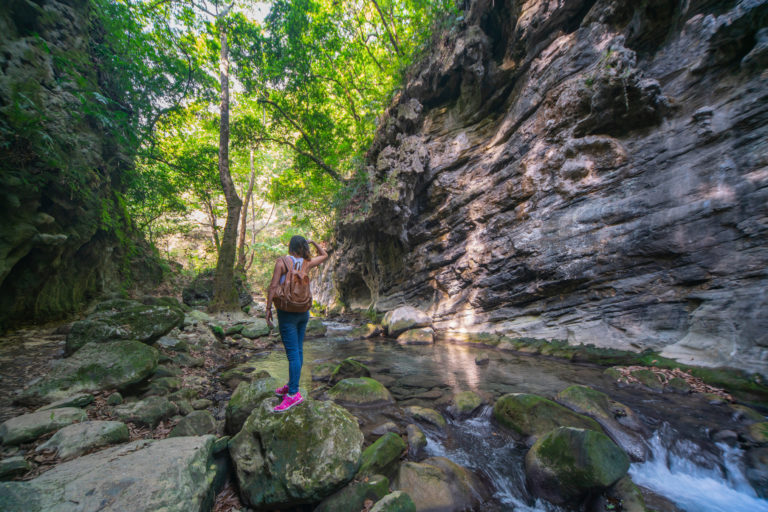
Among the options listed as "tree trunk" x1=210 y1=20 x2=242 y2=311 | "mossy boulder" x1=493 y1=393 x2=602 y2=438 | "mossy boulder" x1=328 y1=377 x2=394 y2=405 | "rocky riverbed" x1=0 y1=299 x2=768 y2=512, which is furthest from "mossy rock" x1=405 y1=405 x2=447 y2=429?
"tree trunk" x1=210 y1=20 x2=242 y2=311

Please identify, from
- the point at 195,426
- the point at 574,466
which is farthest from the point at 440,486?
the point at 195,426

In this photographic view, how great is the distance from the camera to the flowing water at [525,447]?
305 centimetres

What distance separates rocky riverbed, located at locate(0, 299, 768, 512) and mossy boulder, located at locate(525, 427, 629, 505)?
1cm

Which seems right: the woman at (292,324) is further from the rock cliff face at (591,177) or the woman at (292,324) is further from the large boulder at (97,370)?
the rock cliff face at (591,177)

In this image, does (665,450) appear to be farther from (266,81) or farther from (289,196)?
(289,196)

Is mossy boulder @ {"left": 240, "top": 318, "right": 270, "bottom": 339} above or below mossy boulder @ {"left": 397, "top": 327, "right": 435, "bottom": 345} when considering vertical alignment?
above

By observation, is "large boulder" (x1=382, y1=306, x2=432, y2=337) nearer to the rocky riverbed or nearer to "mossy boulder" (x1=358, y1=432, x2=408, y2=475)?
the rocky riverbed

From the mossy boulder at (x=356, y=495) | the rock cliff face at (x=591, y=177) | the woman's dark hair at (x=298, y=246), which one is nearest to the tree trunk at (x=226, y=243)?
the rock cliff face at (x=591, y=177)

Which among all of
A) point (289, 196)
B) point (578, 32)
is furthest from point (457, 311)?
point (289, 196)

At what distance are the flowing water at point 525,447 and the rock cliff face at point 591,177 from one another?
1803mm

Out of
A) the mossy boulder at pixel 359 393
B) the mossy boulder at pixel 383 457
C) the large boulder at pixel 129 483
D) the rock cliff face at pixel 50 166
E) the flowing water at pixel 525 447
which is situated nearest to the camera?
the large boulder at pixel 129 483

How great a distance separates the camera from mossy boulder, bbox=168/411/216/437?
3303mm

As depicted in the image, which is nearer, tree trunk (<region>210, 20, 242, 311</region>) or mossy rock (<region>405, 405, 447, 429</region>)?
mossy rock (<region>405, 405, 447, 429</region>)

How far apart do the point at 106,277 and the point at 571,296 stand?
1499cm
